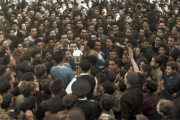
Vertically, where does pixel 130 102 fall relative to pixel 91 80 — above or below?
below

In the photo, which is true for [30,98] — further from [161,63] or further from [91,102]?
[161,63]

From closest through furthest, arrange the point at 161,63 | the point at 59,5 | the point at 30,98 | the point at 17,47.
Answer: the point at 30,98
the point at 161,63
the point at 17,47
the point at 59,5

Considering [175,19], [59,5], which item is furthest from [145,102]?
[59,5]

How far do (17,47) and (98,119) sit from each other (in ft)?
12.9

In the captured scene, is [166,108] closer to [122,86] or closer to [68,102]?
[122,86]

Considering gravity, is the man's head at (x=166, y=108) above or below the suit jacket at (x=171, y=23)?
below

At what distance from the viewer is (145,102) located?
130 inches

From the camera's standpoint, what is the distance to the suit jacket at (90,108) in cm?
284

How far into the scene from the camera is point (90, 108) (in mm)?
2863

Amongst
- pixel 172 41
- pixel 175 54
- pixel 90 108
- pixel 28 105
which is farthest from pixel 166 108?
pixel 172 41

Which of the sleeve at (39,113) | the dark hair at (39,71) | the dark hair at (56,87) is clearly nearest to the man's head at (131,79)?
the dark hair at (56,87)

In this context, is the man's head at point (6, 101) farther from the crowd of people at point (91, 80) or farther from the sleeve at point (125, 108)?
the sleeve at point (125, 108)

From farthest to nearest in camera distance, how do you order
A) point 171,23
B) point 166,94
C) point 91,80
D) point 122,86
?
point 171,23, point 166,94, point 91,80, point 122,86

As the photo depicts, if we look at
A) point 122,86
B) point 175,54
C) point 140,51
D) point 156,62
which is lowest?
point 122,86
